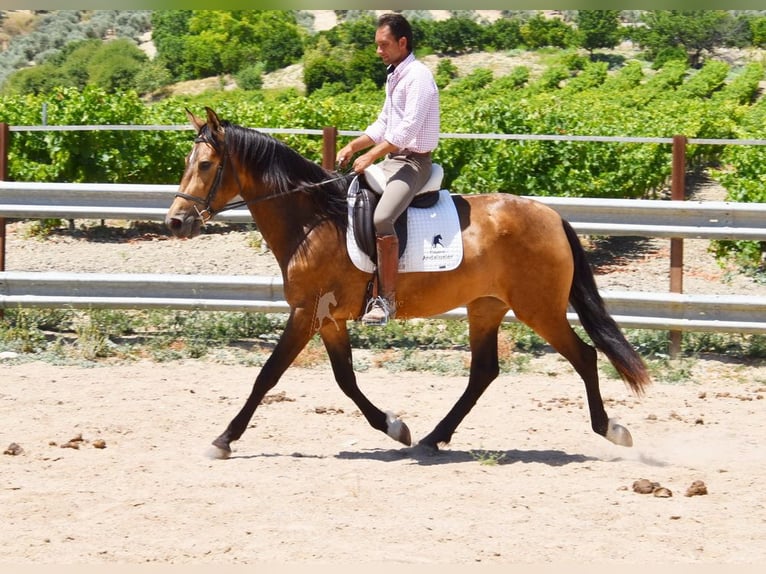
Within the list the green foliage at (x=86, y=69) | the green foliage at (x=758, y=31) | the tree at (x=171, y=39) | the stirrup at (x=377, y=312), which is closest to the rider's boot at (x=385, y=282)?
the stirrup at (x=377, y=312)

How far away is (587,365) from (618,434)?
464 mm

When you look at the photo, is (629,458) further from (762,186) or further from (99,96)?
(99,96)

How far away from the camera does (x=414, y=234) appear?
22.4 feet

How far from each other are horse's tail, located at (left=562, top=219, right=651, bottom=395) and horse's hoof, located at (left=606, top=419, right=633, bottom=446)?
30cm

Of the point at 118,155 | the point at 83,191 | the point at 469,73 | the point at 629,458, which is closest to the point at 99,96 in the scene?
the point at 118,155

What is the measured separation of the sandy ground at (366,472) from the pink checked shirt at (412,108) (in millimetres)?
1874

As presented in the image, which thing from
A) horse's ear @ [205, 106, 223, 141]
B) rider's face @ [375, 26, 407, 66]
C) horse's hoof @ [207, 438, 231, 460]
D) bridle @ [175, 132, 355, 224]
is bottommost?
horse's hoof @ [207, 438, 231, 460]

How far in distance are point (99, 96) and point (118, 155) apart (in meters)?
1.68

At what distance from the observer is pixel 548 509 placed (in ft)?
18.2

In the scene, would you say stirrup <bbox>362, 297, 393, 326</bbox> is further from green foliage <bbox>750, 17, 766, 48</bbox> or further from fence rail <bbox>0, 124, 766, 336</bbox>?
green foliage <bbox>750, 17, 766, 48</bbox>

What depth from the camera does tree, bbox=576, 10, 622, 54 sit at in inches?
2432

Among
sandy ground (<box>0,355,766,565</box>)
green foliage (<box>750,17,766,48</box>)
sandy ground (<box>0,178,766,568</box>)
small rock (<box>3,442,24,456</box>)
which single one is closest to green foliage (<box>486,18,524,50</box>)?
green foliage (<box>750,17,766,48</box>)

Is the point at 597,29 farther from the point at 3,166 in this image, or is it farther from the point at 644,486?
the point at 644,486

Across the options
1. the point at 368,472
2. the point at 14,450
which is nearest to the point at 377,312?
the point at 368,472
